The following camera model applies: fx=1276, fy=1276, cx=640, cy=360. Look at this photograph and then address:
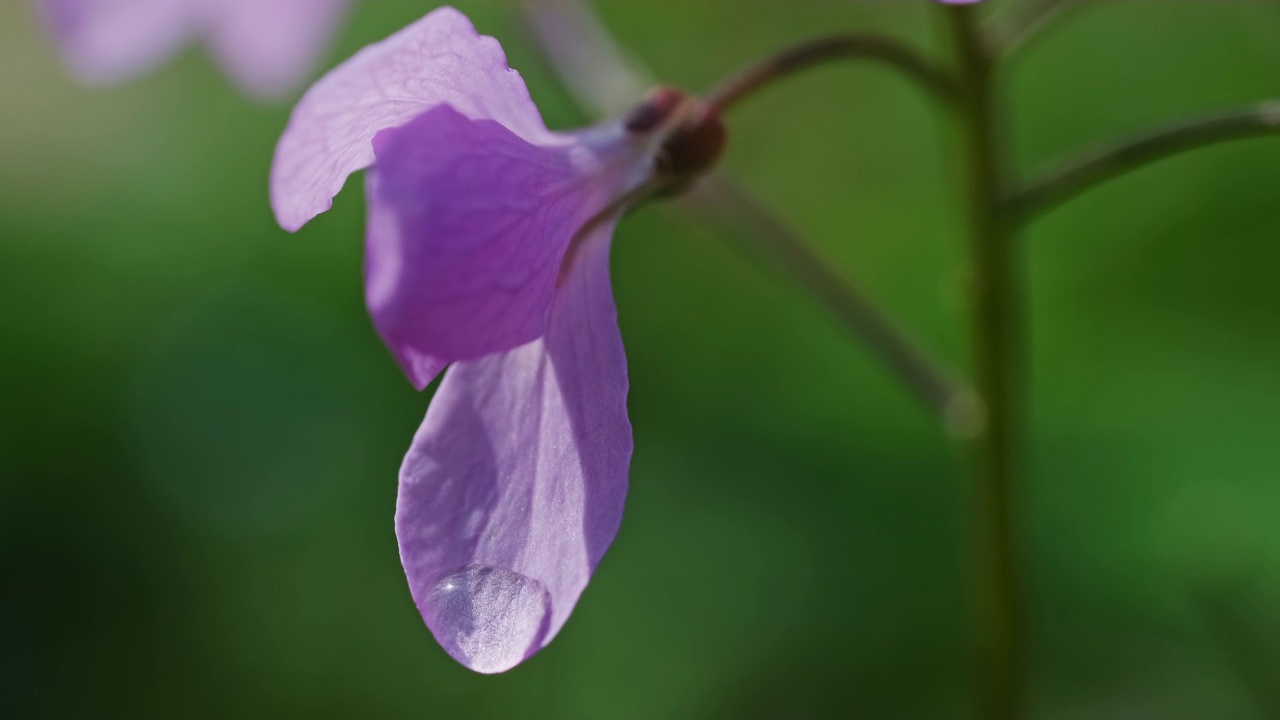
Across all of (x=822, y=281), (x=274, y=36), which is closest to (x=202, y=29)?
(x=274, y=36)

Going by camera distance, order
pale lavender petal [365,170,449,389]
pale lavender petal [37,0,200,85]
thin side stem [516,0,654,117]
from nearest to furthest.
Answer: pale lavender petal [365,170,449,389] < pale lavender petal [37,0,200,85] < thin side stem [516,0,654,117]

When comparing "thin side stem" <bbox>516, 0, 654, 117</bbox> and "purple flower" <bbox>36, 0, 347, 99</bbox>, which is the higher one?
"purple flower" <bbox>36, 0, 347, 99</bbox>

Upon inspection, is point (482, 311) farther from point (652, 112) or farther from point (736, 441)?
point (736, 441)

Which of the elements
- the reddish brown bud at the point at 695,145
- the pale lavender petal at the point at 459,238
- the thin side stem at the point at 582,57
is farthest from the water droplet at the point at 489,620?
the thin side stem at the point at 582,57

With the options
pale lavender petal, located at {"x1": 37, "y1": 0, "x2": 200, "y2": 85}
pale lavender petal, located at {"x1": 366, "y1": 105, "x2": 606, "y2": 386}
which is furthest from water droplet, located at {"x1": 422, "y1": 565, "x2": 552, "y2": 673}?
pale lavender petal, located at {"x1": 37, "y1": 0, "x2": 200, "y2": 85}

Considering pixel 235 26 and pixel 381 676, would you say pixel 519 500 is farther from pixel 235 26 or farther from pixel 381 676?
pixel 381 676

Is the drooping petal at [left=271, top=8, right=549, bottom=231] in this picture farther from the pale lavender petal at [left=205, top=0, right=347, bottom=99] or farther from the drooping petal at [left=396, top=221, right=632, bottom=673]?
the pale lavender petal at [left=205, top=0, right=347, bottom=99]

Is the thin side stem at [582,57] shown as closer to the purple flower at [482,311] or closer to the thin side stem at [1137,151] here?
the thin side stem at [1137,151]
